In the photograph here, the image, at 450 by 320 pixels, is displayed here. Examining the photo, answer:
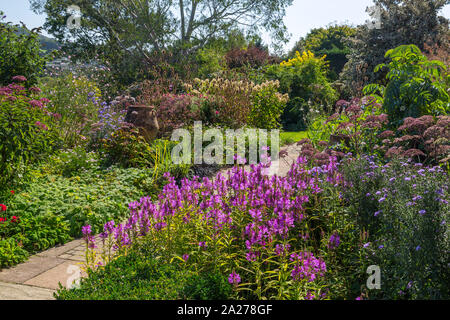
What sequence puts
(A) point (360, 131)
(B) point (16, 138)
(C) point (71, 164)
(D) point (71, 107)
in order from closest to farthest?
(B) point (16, 138) < (A) point (360, 131) < (C) point (71, 164) < (D) point (71, 107)

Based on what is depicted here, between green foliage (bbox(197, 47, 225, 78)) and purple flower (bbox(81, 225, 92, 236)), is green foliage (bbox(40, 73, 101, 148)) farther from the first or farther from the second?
green foliage (bbox(197, 47, 225, 78))

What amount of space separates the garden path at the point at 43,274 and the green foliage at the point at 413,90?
14.5 feet

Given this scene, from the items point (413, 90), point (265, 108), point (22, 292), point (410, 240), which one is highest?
point (265, 108)

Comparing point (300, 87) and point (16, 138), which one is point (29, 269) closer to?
point (16, 138)

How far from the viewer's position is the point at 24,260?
334 centimetres

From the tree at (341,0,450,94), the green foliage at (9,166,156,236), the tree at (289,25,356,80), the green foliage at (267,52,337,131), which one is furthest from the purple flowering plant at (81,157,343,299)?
the tree at (289,25,356,80)

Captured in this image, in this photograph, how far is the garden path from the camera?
2727 millimetres

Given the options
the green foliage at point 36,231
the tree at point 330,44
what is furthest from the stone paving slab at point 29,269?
the tree at point 330,44

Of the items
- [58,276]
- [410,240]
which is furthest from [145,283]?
[410,240]

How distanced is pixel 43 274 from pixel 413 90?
4.88 m

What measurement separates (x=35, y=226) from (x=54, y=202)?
0.57 meters

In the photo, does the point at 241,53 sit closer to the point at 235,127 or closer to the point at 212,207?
the point at 235,127

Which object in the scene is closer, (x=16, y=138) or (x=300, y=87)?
(x=16, y=138)

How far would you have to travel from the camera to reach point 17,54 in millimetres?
6730
